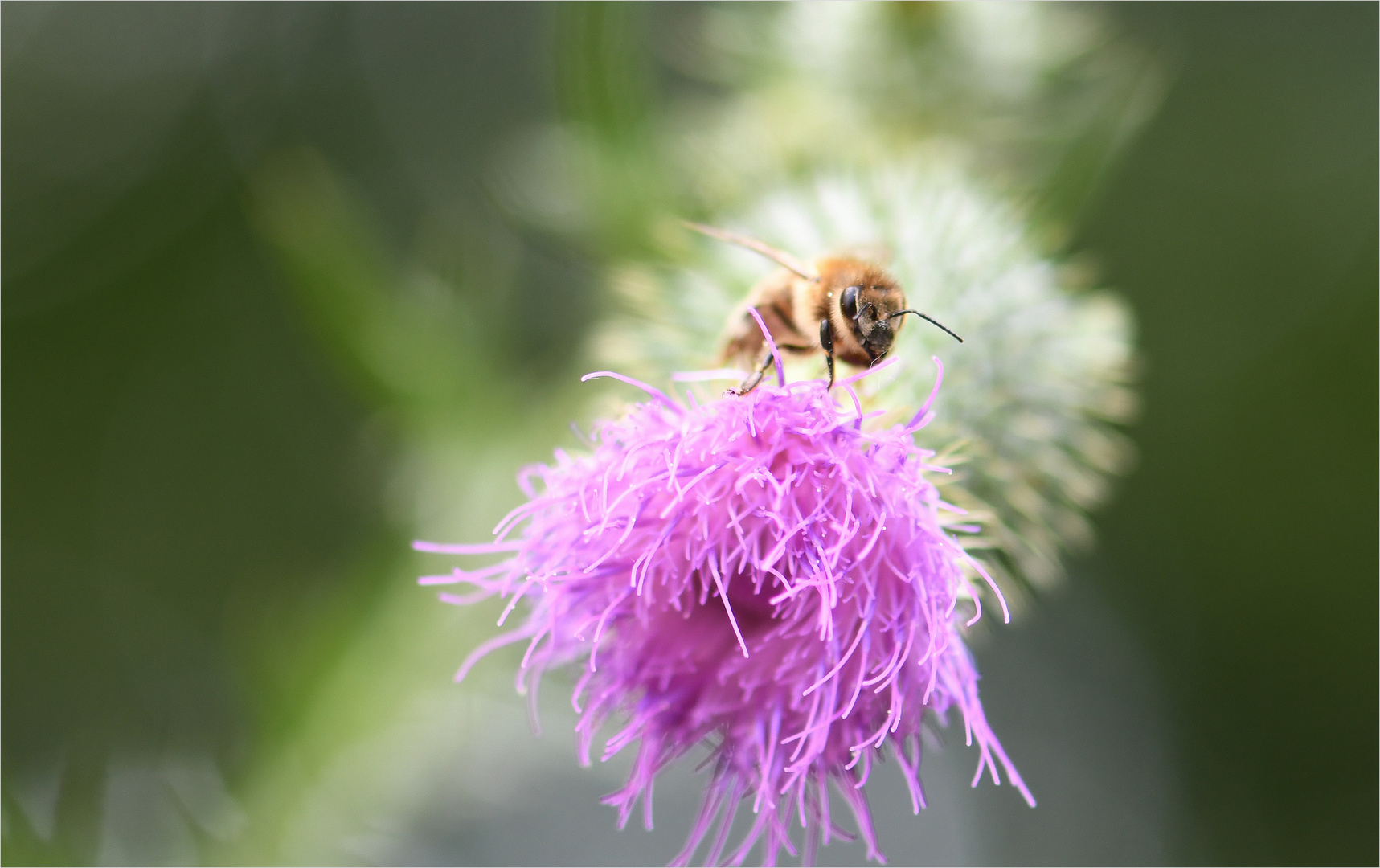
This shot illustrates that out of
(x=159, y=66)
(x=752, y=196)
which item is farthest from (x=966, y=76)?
(x=159, y=66)

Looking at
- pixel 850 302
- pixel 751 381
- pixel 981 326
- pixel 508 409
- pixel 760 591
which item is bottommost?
pixel 760 591

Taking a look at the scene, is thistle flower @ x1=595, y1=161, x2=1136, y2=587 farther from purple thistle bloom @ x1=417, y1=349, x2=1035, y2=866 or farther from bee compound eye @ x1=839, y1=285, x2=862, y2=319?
purple thistle bloom @ x1=417, y1=349, x2=1035, y2=866

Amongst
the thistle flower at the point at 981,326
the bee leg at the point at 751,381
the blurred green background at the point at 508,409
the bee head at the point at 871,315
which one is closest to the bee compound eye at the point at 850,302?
the bee head at the point at 871,315

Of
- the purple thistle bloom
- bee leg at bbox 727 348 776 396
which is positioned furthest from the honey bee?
the purple thistle bloom

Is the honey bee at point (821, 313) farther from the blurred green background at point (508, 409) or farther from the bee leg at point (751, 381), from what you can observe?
the blurred green background at point (508, 409)

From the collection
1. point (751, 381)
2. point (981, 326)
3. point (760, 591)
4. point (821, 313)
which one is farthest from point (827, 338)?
point (981, 326)

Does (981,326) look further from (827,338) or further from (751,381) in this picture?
(751,381)
